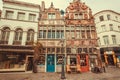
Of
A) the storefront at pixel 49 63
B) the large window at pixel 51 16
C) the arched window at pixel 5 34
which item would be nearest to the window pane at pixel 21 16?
the arched window at pixel 5 34

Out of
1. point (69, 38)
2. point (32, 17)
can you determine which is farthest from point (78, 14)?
point (32, 17)

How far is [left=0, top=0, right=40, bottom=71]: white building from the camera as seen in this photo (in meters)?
14.8

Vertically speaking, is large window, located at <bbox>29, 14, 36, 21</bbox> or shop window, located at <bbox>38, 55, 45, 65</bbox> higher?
large window, located at <bbox>29, 14, 36, 21</bbox>

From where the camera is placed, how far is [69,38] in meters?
17.1

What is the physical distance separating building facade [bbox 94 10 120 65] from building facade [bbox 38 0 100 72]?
811 cm

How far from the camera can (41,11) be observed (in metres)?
19.1

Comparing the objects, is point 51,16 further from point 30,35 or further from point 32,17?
point 30,35

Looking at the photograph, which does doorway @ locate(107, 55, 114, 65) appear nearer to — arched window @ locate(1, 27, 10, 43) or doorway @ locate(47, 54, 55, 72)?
doorway @ locate(47, 54, 55, 72)

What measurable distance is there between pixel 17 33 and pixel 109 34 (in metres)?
19.8

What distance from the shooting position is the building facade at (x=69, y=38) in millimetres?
15930

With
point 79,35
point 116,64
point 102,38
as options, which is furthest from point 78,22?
point 116,64

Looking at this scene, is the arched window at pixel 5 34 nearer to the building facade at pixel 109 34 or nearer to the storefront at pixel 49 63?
the storefront at pixel 49 63

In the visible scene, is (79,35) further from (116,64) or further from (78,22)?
(116,64)

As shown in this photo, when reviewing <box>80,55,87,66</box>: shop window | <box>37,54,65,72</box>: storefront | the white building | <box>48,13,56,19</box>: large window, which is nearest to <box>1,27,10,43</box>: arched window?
the white building
